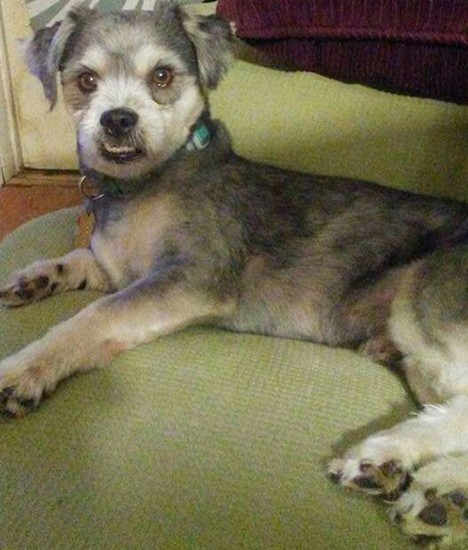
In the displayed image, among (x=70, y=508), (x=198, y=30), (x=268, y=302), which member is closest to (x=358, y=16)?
(x=198, y=30)

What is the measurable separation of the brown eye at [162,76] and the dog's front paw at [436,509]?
938mm

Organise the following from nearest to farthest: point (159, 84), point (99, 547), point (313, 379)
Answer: point (99, 547)
point (313, 379)
point (159, 84)

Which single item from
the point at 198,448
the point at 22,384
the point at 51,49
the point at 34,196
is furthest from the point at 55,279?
the point at 34,196

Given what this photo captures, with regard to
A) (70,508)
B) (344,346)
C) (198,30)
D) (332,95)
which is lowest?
(344,346)

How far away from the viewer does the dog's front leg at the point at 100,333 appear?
3.28 ft

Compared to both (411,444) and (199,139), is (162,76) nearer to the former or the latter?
(199,139)

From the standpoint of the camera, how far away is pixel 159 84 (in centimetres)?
137

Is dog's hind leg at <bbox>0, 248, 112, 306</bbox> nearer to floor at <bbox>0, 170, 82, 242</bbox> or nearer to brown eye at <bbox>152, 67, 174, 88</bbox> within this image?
brown eye at <bbox>152, 67, 174, 88</bbox>

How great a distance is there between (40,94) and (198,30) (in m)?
1.56

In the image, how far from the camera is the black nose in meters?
1.26

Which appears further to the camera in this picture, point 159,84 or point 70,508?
point 159,84

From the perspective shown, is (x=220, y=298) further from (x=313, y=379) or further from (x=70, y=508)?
(x=70, y=508)

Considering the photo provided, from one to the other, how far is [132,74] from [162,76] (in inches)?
2.6

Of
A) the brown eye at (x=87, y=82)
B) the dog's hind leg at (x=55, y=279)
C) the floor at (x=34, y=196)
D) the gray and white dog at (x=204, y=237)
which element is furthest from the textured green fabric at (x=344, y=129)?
the floor at (x=34, y=196)
